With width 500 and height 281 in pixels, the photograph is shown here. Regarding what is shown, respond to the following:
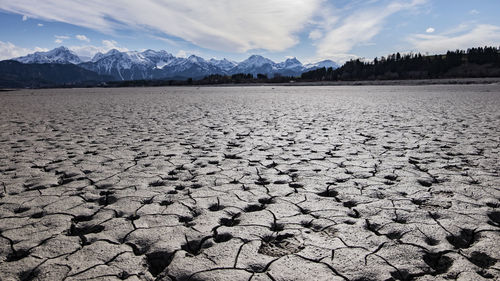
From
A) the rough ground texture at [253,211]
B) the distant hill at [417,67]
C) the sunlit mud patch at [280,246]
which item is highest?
the distant hill at [417,67]

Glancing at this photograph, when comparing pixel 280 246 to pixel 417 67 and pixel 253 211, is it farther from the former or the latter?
pixel 417 67

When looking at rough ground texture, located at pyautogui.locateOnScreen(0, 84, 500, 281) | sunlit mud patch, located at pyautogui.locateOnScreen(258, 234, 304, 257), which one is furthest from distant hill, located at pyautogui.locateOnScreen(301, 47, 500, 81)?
sunlit mud patch, located at pyautogui.locateOnScreen(258, 234, 304, 257)

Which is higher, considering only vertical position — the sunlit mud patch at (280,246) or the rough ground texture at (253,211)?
the rough ground texture at (253,211)

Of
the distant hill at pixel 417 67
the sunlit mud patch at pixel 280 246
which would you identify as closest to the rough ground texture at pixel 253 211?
the sunlit mud patch at pixel 280 246

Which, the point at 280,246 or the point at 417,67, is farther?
the point at 417,67

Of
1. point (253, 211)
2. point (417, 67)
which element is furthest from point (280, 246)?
point (417, 67)

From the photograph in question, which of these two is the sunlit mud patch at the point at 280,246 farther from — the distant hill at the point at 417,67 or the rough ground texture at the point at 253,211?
the distant hill at the point at 417,67

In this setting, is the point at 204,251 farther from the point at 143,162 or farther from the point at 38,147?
the point at 38,147

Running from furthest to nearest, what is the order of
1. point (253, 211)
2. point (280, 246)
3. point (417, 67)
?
point (417, 67), point (253, 211), point (280, 246)

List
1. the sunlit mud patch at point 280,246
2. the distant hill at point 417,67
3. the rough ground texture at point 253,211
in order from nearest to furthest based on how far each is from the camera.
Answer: the rough ground texture at point 253,211 < the sunlit mud patch at point 280,246 < the distant hill at point 417,67

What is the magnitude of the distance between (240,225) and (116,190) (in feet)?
6.73

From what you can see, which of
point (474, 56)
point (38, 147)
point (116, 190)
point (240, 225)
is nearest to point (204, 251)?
point (240, 225)

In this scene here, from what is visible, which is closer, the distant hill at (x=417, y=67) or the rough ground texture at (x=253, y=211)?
the rough ground texture at (x=253, y=211)

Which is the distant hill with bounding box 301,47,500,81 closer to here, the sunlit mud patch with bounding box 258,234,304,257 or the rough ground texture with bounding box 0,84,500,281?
the rough ground texture with bounding box 0,84,500,281
